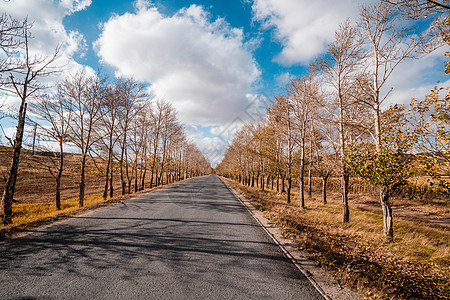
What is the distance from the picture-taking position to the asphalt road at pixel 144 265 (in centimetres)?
305

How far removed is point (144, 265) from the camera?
3840mm

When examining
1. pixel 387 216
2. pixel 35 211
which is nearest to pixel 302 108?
pixel 387 216

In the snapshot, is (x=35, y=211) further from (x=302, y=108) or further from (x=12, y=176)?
(x=302, y=108)

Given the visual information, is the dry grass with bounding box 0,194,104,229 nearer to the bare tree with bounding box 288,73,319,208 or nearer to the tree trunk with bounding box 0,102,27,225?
the tree trunk with bounding box 0,102,27,225

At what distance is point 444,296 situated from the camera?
3.44m

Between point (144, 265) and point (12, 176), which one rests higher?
point (12, 176)

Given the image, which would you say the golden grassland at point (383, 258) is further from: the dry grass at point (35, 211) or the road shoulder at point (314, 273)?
the dry grass at point (35, 211)

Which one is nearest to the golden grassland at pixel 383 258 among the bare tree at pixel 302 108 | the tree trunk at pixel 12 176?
the bare tree at pixel 302 108

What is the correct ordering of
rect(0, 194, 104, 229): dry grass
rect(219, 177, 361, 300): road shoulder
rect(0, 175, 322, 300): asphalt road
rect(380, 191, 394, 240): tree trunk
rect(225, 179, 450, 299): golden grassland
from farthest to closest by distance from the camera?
rect(0, 194, 104, 229): dry grass
rect(380, 191, 394, 240): tree trunk
rect(225, 179, 450, 299): golden grassland
rect(219, 177, 361, 300): road shoulder
rect(0, 175, 322, 300): asphalt road

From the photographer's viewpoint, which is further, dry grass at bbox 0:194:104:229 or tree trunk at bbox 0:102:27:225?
dry grass at bbox 0:194:104:229

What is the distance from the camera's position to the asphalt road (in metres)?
3.05

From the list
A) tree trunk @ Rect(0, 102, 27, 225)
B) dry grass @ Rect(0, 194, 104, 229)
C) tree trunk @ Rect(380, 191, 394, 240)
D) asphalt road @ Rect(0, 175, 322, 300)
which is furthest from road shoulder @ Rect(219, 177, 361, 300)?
tree trunk @ Rect(0, 102, 27, 225)

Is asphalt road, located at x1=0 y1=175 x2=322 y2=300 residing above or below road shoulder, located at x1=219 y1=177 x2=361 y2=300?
above

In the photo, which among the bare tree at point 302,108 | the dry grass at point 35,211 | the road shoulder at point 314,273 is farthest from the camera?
the bare tree at point 302,108
